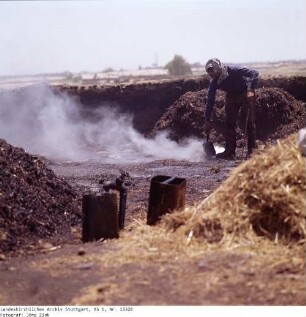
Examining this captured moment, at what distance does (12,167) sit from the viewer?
6.40 metres

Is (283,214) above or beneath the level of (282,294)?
above

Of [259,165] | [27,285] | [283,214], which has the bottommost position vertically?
[27,285]

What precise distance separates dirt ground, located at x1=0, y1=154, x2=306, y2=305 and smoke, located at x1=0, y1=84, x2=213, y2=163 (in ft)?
24.9

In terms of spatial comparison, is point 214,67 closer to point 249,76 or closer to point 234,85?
point 234,85

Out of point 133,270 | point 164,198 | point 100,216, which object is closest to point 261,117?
point 164,198

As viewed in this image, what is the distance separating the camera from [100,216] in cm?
506

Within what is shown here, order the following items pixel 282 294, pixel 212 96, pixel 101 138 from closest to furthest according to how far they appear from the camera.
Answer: pixel 282 294
pixel 212 96
pixel 101 138

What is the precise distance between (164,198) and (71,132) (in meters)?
11.8

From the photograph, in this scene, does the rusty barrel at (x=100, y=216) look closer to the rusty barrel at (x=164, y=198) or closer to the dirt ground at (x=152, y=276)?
the dirt ground at (x=152, y=276)

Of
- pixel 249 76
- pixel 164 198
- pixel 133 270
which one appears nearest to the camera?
pixel 133 270

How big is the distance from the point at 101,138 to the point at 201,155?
16.9 ft

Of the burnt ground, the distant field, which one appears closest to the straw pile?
the burnt ground

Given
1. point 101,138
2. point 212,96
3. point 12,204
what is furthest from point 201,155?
point 12,204

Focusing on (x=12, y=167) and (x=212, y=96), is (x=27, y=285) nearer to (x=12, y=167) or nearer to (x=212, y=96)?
(x=12, y=167)
